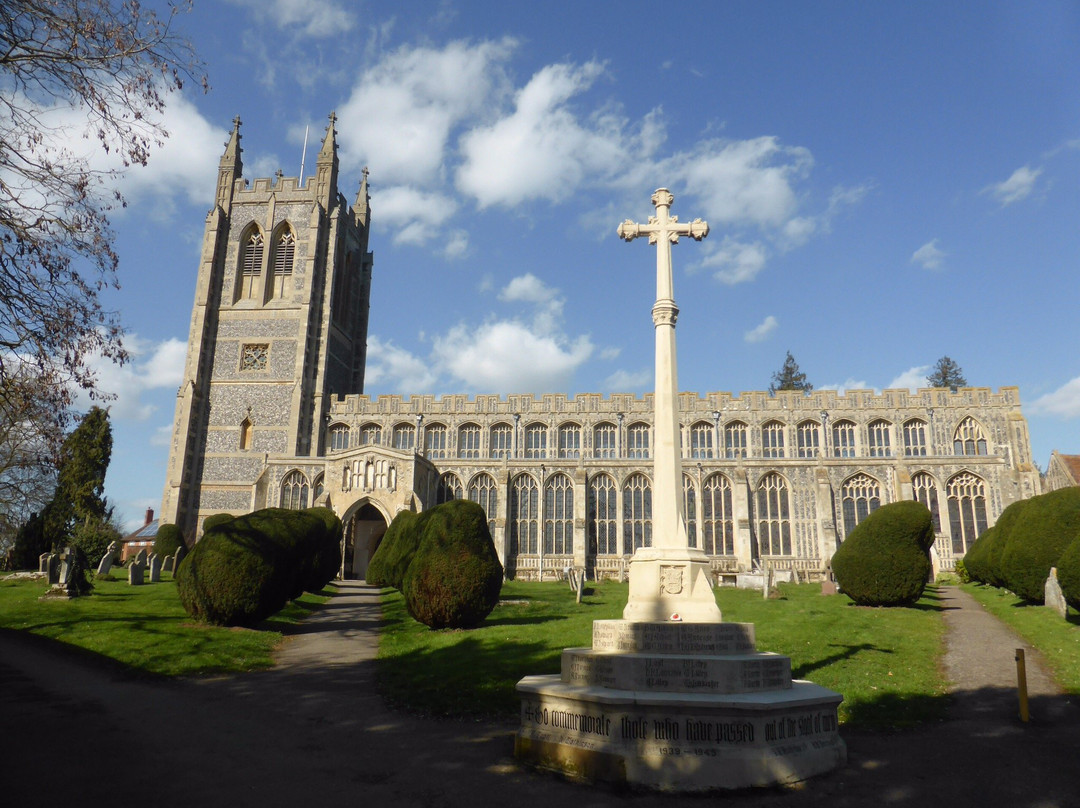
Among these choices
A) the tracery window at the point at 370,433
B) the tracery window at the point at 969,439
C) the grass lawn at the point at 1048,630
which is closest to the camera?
the grass lawn at the point at 1048,630

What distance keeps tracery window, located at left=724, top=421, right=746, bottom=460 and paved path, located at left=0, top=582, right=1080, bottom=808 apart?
89.3 ft

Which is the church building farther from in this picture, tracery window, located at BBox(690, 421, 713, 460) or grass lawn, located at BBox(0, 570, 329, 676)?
grass lawn, located at BBox(0, 570, 329, 676)

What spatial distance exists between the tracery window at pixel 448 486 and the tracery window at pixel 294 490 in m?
7.13

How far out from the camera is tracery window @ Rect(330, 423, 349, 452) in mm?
40656

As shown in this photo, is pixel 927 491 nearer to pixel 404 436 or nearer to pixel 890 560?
pixel 890 560

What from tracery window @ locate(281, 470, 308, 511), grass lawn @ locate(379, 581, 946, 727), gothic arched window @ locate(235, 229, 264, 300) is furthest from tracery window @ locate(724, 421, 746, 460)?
gothic arched window @ locate(235, 229, 264, 300)

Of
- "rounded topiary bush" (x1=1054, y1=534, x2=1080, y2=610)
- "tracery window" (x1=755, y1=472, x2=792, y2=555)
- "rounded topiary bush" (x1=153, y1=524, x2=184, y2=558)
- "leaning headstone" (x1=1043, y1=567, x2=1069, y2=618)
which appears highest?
"tracery window" (x1=755, y1=472, x2=792, y2=555)

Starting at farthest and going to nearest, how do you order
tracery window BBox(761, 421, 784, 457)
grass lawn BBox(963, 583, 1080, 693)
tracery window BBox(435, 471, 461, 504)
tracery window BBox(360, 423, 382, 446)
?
tracery window BBox(360, 423, 382, 446) < tracery window BBox(435, 471, 461, 504) < tracery window BBox(761, 421, 784, 457) < grass lawn BBox(963, 583, 1080, 693)

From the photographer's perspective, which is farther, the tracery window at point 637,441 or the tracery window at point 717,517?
the tracery window at point 637,441

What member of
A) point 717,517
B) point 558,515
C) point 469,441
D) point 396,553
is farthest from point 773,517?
point 396,553

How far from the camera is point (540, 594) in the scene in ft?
85.4

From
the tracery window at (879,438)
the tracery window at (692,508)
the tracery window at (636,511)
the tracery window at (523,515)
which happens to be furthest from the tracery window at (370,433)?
the tracery window at (879,438)

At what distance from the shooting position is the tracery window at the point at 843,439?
3756cm

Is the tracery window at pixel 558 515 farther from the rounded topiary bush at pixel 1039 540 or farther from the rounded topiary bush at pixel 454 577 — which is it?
the rounded topiary bush at pixel 454 577
